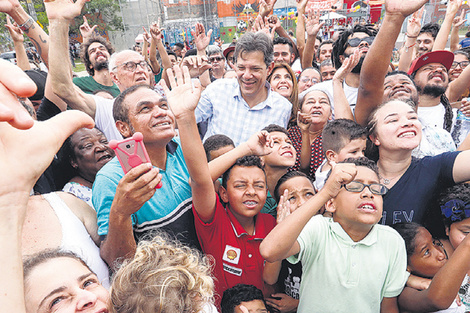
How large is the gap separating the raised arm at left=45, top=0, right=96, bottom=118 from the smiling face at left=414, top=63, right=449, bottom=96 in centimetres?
329

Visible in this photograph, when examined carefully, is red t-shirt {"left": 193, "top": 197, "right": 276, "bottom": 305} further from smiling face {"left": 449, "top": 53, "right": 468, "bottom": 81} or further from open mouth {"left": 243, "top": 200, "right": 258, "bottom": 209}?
smiling face {"left": 449, "top": 53, "right": 468, "bottom": 81}

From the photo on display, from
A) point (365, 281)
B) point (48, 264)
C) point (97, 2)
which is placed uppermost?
point (97, 2)

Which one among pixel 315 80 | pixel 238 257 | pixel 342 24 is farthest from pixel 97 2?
pixel 238 257

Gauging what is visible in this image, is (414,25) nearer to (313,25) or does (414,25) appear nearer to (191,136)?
(313,25)

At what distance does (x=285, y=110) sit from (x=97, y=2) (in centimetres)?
3525

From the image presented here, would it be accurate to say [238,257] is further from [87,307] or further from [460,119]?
[460,119]

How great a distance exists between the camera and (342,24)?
62.4 feet

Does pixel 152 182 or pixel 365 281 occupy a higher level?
pixel 152 182

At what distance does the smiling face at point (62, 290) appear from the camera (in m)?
1.00

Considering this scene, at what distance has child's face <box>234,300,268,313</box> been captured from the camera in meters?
1.77

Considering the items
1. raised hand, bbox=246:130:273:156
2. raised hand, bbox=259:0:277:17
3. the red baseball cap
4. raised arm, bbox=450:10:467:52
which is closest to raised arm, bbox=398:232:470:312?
raised hand, bbox=246:130:273:156

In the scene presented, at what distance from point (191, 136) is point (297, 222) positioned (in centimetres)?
74

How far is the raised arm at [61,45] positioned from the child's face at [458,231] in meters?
2.94

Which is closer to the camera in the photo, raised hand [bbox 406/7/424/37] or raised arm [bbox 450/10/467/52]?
raised hand [bbox 406/7/424/37]
